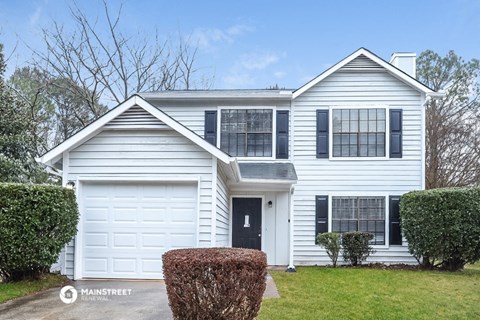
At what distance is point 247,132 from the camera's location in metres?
13.1

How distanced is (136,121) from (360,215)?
718cm

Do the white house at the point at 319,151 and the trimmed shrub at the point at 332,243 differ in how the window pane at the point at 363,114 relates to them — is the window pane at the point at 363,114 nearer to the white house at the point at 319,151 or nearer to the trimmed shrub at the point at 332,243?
the white house at the point at 319,151

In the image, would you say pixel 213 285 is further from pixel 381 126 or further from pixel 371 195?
pixel 381 126

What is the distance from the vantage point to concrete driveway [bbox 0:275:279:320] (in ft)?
20.3

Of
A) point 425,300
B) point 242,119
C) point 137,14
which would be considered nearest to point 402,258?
point 425,300

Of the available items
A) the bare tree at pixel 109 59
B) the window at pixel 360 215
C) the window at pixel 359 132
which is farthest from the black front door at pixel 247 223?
the bare tree at pixel 109 59

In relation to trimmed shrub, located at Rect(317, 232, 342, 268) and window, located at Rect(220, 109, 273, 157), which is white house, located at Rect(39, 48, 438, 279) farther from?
trimmed shrub, located at Rect(317, 232, 342, 268)

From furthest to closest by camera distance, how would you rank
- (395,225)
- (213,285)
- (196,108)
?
(196,108) → (395,225) → (213,285)

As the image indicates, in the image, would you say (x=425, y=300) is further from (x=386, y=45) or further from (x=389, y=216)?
(x=386, y=45)

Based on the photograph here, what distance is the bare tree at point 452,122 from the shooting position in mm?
20469

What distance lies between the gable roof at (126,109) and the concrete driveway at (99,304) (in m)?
2.73

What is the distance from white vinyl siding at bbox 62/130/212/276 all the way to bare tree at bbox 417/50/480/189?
14509mm
